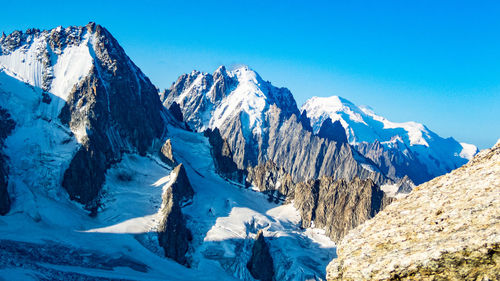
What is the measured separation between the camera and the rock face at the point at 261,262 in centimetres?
9362

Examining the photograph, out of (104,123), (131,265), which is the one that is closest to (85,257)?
(131,265)

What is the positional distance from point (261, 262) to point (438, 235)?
295 ft

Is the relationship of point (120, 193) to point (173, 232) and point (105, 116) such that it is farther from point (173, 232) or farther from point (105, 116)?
point (105, 116)

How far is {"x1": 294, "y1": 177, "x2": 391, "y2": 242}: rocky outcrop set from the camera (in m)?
122

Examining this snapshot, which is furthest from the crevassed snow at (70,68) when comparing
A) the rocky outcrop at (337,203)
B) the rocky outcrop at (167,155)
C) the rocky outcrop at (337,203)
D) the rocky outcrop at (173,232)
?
the rocky outcrop at (337,203)

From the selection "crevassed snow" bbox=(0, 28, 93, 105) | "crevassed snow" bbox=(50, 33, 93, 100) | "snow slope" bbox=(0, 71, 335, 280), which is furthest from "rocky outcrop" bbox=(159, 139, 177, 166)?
"crevassed snow" bbox=(0, 28, 93, 105)

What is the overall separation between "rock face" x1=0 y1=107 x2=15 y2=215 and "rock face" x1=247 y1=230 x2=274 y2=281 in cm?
5630

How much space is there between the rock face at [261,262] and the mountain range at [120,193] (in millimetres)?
308

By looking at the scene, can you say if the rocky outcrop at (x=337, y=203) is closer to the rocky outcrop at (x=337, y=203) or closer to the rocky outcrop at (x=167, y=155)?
the rocky outcrop at (x=337, y=203)

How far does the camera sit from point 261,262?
95062 millimetres

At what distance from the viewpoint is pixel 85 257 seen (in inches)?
2739

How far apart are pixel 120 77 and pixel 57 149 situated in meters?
42.1

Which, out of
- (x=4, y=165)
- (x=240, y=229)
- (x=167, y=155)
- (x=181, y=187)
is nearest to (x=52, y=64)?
(x=167, y=155)

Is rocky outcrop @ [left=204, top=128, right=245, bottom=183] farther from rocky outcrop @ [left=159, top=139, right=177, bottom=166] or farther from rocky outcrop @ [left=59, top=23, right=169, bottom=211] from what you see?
rocky outcrop @ [left=59, top=23, right=169, bottom=211]
